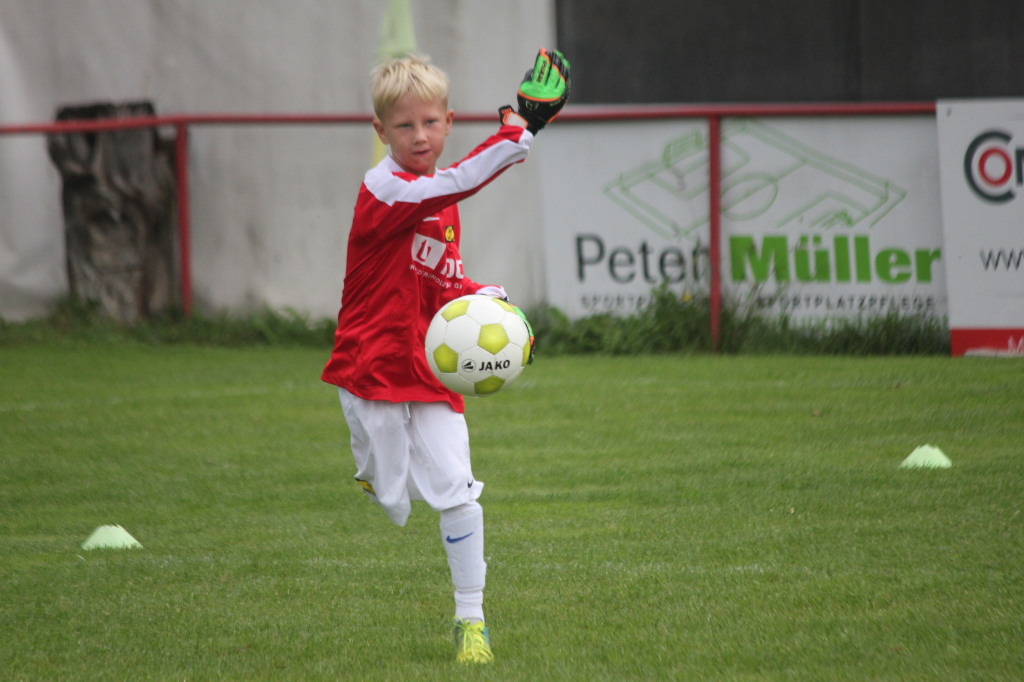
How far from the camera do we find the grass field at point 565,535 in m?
4.18

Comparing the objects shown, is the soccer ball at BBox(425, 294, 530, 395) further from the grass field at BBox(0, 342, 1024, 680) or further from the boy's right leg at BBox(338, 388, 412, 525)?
the grass field at BBox(0, 342, 1024, 680)

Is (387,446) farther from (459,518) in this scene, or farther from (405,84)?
(405,84)

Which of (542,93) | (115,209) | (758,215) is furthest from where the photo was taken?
(115,209)

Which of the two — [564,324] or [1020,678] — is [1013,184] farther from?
[1020,678]

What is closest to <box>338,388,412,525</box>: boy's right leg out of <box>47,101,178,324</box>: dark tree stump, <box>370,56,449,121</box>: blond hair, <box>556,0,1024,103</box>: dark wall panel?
<box>370,56,449,121</box>: blond hair

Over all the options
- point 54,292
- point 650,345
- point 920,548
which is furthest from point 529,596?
point 54,292

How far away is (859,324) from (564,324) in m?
2.49

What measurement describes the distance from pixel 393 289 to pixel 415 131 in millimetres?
514

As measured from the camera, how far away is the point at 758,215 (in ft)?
35.9

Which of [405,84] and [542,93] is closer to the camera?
[542,93]

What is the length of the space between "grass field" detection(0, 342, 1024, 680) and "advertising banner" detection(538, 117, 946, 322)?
4.07ft

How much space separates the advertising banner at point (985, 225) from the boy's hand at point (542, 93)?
23.0 ft

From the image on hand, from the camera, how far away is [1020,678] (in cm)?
376

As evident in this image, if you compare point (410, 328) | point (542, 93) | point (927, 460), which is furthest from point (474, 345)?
point (927, 460)
